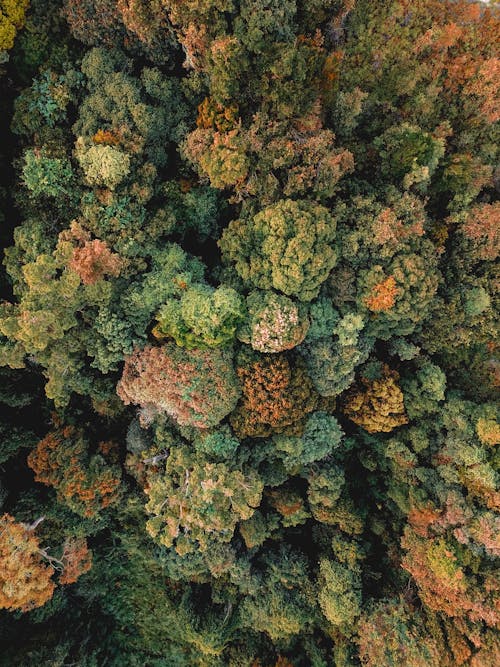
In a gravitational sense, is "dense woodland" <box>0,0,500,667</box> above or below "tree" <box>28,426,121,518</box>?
above

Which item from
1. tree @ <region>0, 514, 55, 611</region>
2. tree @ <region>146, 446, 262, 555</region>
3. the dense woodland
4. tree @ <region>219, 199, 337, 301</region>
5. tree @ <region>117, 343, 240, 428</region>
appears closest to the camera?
tree @ <region>219, 199, 337, 301</region>

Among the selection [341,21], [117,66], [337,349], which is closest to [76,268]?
[117,66]

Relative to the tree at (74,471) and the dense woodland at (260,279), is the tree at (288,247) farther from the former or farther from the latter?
the tree at (74,471)

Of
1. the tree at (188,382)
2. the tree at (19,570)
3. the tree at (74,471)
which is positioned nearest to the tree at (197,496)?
the tree at (188,382)

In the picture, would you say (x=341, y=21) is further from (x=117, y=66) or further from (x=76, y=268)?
(x=76, y=268)

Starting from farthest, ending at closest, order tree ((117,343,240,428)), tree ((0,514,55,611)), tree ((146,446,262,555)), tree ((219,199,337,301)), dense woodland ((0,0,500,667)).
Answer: tree ((146,446,262,555)) < tree ((117,343,240,428)) < tree ((0,514,55,611)) < dense woodland ((0,0,500,667)) < tree ((219,199,337,301))

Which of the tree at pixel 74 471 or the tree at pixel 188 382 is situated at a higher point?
the tree at pixel 188 382

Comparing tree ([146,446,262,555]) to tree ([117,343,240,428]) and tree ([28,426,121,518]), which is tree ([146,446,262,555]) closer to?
tree ([117,343,240,428])

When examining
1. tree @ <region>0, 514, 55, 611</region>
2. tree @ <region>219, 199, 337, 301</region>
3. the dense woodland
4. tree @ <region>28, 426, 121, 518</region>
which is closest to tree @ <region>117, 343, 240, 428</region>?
the dense woodland
